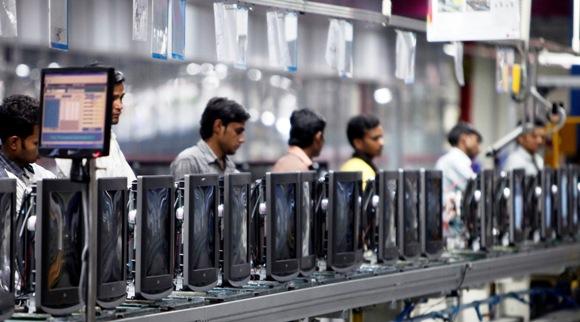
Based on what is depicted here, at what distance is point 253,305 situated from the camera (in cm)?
522

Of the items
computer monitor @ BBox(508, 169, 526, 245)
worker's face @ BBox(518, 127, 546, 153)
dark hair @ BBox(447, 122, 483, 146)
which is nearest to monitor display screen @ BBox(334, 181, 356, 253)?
computer monitor @ BBox(508, 169, 526, 245)

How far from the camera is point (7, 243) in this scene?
170 inches

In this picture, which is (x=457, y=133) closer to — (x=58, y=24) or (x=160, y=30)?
(x=160, y=30)

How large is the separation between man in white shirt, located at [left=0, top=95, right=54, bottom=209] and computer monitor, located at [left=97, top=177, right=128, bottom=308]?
0.54m

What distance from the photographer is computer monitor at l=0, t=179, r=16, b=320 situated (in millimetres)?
4254

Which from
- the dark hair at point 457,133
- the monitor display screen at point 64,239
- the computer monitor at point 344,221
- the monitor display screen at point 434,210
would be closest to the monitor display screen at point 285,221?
the computer monitor at point 344,221

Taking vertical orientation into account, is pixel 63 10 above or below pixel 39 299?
above

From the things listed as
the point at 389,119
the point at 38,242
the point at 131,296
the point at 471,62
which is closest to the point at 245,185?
the point at 131,296

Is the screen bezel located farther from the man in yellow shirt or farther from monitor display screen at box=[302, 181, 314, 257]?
the man in yellow shirt

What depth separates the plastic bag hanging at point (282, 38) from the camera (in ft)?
21.2

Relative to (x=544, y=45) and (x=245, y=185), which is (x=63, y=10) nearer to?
(x=245, y=185)

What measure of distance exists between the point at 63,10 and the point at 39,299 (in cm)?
130

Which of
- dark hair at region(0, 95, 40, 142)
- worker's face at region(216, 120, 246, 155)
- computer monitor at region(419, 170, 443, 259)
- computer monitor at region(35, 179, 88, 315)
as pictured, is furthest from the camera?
computer monitor at region(419, 170, 443, 259)

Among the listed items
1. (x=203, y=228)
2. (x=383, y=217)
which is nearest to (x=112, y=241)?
(x=203, y=228)
